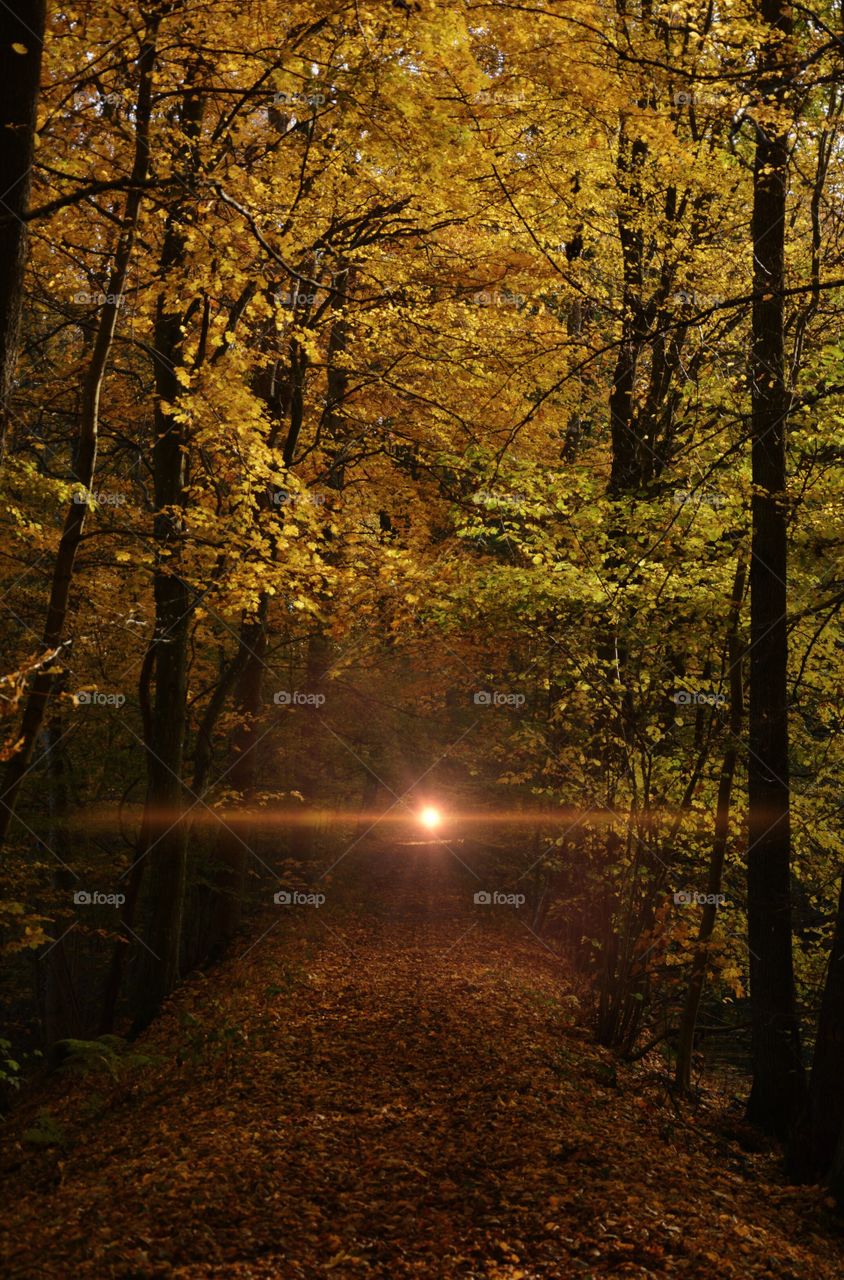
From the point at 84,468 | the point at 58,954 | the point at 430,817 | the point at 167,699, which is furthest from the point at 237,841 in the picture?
the point at 430,817

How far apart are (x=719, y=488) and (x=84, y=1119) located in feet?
28.5

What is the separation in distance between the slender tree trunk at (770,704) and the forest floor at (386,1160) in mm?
852

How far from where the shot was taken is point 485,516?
39.2 feet

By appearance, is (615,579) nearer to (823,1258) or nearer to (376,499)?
(823,1258)

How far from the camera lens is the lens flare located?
2412 cm

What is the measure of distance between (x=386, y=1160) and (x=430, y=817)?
18.2 meters

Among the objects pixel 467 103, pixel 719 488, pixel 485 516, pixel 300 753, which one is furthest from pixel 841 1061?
pixel 300 753

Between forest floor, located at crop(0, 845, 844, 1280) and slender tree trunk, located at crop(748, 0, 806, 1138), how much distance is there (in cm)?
85

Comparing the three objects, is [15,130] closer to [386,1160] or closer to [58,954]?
[386,1160]

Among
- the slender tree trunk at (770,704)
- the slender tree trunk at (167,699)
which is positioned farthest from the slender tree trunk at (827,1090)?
the slender tree trunk at (167,699)

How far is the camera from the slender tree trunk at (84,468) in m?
7.51

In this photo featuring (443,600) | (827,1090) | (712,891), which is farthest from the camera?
(443,600)

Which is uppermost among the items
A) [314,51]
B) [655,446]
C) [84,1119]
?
[314,51]

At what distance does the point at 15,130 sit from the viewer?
18.0 feet
